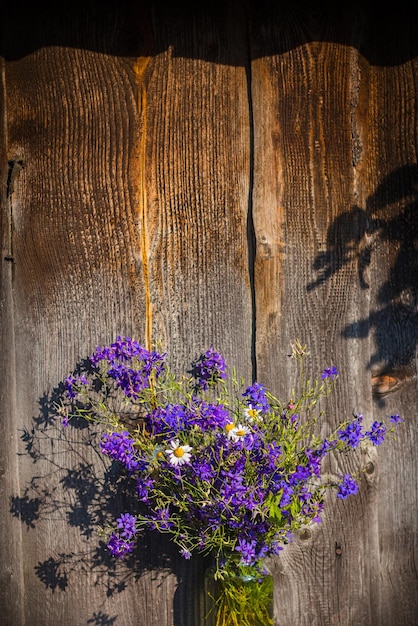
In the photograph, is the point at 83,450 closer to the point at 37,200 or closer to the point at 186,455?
the point at 186,455

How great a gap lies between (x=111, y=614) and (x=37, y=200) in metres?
1.43

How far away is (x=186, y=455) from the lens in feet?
6.09

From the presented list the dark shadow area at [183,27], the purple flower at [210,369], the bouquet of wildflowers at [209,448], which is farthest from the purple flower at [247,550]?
the dark shadow area at [183,27]

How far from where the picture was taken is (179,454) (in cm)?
186

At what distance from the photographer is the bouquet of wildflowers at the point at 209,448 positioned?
1883mm

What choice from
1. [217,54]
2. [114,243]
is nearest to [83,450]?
[114,243]

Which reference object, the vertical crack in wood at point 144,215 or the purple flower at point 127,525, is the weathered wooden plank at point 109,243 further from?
the purple flower at point 127,525

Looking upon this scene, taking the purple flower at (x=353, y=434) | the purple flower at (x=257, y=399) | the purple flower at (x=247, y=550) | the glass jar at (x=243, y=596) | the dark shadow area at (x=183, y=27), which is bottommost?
the glass jar at (x=243, y=596)

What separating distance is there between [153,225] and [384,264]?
814mm

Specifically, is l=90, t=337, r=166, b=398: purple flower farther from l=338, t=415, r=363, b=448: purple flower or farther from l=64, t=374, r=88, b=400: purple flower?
l=338, t=415, r=363, b=448: purple flower

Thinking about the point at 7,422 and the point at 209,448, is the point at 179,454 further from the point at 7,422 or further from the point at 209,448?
the point at 7,422

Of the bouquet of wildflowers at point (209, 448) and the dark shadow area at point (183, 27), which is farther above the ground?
the dark shadow area at point (183, 27)

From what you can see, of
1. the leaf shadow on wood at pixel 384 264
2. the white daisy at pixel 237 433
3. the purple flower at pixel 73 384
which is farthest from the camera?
the leaf shadow on wood at pixel 384 264

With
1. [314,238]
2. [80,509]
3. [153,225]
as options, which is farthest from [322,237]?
[80,509]
